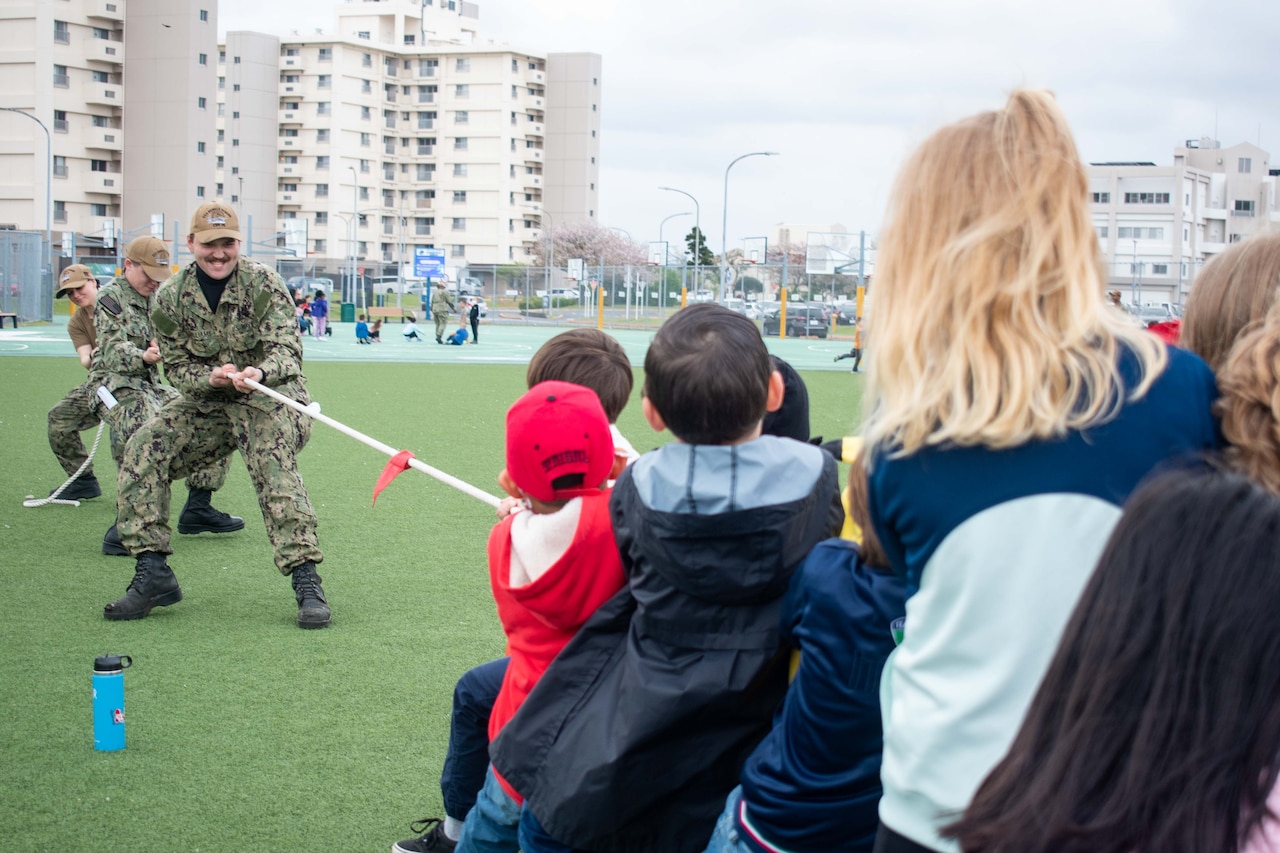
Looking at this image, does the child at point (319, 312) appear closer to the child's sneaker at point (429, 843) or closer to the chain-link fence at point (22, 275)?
the chain-link fence at point (22, 275)

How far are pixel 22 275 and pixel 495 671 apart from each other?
3844 centimetres

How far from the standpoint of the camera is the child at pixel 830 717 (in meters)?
2.08

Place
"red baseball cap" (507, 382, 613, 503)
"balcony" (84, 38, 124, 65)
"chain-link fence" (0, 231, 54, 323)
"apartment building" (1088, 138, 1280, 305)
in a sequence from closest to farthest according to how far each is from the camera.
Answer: "red baseball cap" (507, 382, 613, 503), "chain-link fence" (0, 231, 54, 323), "balcony" (84, 38, 124, 65), "apartment building" (1088, 138, 1280, 305)

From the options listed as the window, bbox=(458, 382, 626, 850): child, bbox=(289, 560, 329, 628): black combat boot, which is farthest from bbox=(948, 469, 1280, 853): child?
the window

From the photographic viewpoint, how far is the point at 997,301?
1.69m

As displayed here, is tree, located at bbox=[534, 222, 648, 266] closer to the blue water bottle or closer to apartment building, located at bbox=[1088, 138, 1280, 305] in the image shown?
apartment building, located at bbox=[1088, 138, 1280, 305]

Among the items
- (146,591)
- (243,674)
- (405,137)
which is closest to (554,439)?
(243,674)

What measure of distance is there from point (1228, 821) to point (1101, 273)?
31.4 inches

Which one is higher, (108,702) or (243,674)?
(108,702)

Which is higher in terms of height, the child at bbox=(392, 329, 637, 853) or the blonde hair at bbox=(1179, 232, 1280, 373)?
the blonde hair at bbox=(1179, 232, 1280, 373)

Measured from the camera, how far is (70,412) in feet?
30.4

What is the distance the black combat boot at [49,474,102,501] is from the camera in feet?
30.7

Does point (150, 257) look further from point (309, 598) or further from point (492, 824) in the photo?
point (492, 824)

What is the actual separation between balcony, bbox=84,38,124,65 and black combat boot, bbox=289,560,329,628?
267ft
